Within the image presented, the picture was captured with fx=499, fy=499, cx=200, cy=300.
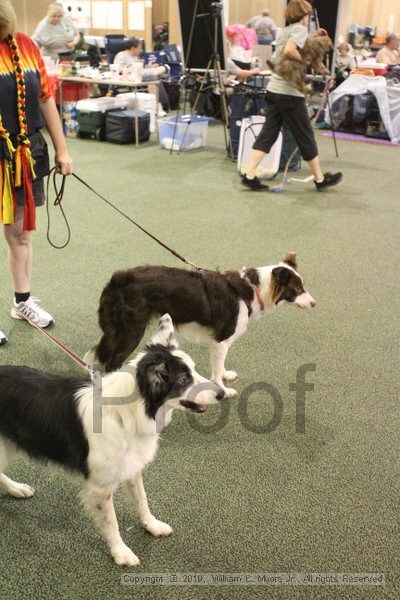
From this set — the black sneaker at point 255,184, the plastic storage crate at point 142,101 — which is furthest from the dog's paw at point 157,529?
the plastic storage crate at point 142,101

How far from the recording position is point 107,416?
146cm

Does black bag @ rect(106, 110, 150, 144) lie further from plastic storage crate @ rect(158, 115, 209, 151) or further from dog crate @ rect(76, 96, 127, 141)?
plastic storage crate @ rect(158, 115, 209, 151)

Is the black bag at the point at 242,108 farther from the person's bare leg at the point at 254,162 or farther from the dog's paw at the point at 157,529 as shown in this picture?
the dog's paw at the point at 157,529

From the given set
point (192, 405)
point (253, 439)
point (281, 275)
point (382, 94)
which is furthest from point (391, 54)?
point (192, 405)

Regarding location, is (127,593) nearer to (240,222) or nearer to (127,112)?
(240,222)

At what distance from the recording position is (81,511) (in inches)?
69.9

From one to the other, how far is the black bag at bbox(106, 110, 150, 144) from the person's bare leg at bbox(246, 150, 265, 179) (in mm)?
2433

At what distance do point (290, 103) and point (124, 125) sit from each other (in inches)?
116

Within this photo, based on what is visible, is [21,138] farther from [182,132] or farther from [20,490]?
[182,132]

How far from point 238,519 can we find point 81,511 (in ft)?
1.84

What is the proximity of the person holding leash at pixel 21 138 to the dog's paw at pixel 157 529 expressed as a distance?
4.61ft

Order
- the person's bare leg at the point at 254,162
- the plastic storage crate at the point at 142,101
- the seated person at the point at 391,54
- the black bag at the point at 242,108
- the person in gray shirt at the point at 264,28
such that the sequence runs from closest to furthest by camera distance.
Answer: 1. the person's bare leg at the point at 254,162
2. the black bag at the point at 242,108
3. the plastic storage crate at the point at 142,101
4. the seated person at the point at 391,54
5. the person in gray shirt at the point at 264,28

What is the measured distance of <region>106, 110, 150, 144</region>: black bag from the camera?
23.4ft

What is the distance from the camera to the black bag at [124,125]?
712 centimetres
